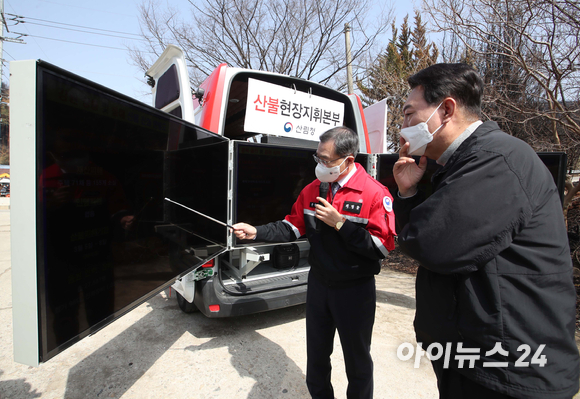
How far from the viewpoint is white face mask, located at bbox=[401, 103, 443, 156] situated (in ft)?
3.82

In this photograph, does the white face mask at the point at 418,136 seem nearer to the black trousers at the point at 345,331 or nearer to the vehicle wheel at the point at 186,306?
the black trousers at the point at 345,331

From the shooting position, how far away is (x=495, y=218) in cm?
86

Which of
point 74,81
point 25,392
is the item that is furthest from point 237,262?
point 74,81

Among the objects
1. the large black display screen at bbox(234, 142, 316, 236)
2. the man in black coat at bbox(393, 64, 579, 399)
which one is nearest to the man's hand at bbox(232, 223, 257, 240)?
the man in black coat at bbox(393, 64, 579, 399)

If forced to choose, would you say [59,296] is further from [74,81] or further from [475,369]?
[475,369]

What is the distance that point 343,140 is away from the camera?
1903mm

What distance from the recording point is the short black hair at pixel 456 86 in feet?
3.59

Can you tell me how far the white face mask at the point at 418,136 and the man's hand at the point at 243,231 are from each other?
121 cm

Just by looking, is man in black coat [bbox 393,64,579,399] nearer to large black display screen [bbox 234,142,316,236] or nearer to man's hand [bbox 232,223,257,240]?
man's hand [bbox 232,223,257,240]

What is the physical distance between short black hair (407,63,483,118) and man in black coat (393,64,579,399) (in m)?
0.18

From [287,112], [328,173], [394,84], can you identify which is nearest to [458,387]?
[328,173]

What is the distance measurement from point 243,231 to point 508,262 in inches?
61.2

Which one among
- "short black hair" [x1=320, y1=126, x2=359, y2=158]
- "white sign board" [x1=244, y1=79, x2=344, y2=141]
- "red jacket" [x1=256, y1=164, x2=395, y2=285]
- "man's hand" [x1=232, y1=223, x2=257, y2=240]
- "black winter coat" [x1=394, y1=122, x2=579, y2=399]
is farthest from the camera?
"white sign board" [x1=244, y1=79, x2=344, y2=141]

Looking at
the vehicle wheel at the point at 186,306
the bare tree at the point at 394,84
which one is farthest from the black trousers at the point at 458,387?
the bare tree at the point at 394,84
